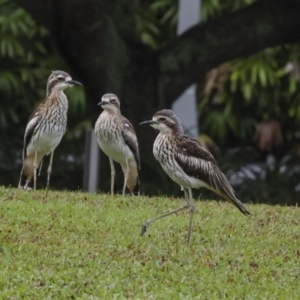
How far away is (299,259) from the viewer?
10.1 m

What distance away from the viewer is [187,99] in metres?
19.6

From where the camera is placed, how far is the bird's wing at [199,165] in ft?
34.1

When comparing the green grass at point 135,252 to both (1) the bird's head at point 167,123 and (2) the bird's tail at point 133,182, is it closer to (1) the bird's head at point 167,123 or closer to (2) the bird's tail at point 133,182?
(1) the bird's head at point 167,123

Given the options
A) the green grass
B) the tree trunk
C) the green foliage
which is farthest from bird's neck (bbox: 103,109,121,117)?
the green foliage

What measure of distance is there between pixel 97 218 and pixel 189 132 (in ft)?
25.6

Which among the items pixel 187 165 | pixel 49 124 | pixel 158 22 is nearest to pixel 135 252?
pixel 187 165

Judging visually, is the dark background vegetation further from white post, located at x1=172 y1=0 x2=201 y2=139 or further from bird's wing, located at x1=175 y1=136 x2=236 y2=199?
bird's wing, located at x1=175 y1=136 x2=236 y2=199

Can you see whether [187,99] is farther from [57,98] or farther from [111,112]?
[57,98]

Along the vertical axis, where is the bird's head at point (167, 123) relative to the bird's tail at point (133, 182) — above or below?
above

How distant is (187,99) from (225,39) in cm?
257

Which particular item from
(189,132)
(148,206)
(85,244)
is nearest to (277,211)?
(148,206)

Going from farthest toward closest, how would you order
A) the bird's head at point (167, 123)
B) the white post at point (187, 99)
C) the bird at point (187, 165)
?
the white post at point (187, 99) < the bird's head at point (167, 123) < the bird at point (187, 165)

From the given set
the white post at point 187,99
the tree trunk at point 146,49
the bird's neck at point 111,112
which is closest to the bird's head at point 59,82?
the bird's neck at point 111,112

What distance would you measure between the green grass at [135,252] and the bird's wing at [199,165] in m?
0.56
